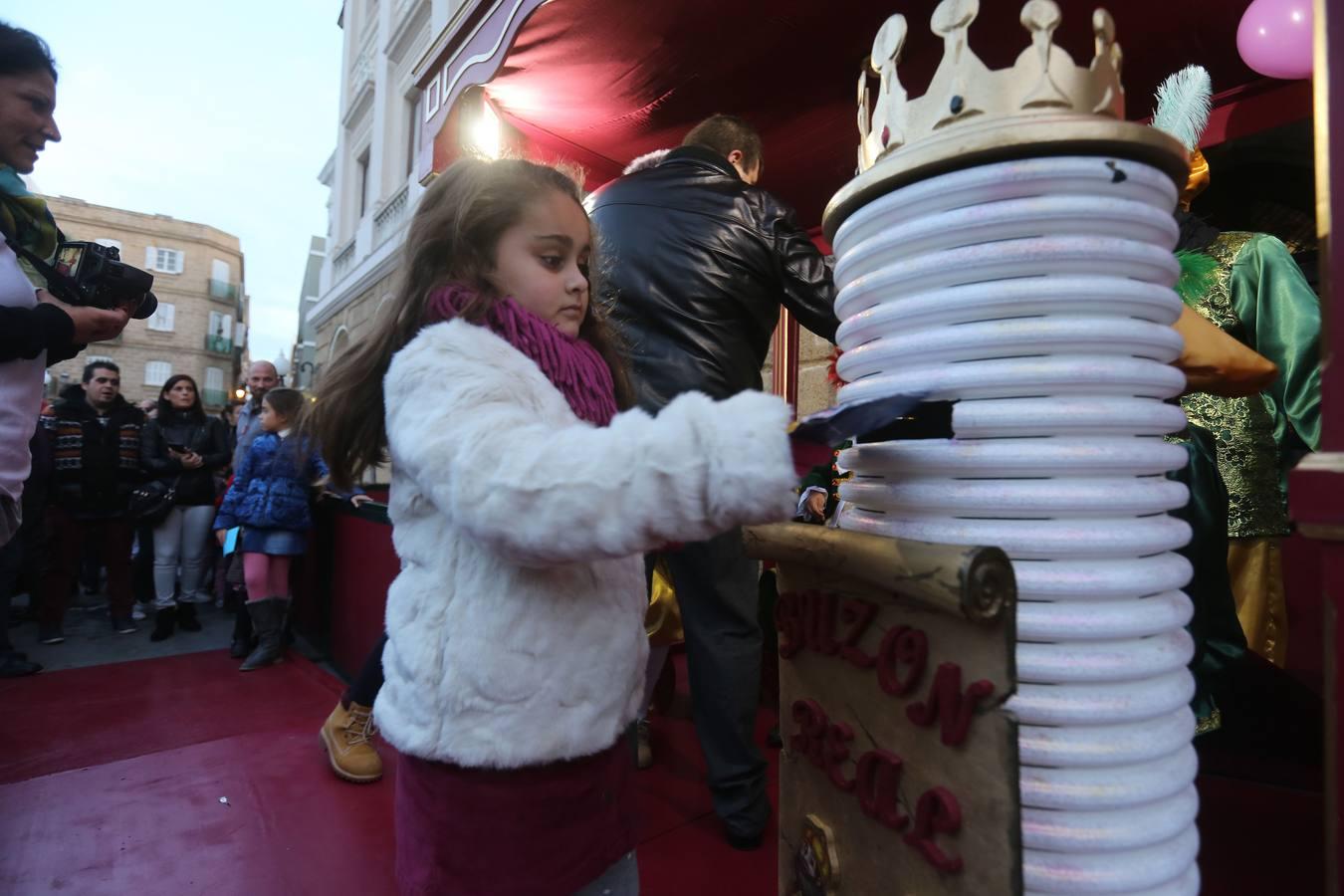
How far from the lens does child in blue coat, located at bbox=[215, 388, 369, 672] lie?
12.6ft

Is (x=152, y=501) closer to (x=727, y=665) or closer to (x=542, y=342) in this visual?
(x=727, y=665)

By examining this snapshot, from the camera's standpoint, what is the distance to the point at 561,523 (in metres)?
0.69

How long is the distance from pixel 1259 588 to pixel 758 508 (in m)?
2.04

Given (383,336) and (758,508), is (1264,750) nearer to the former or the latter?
(758,508)

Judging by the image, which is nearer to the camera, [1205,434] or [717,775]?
[1205,434]

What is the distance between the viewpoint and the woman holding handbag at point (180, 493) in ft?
15.1

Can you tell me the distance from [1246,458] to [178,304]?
43.2 meters

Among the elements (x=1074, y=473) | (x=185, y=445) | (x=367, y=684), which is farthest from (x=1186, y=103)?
(x=185, y=445)

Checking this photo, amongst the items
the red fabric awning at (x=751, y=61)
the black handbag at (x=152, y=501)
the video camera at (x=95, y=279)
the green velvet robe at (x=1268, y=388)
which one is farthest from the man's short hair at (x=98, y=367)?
the green velvet robe at (x=1268, y=388)

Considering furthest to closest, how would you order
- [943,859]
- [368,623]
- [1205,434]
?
1. [368,623]
2. [1205,434]
3. [943,859]

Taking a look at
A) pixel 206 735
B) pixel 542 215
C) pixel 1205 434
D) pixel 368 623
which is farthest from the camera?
pixel 368 623

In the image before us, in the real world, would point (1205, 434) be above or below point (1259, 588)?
above

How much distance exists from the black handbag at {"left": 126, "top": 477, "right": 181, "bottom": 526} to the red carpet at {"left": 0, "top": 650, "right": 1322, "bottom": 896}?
4.98ft

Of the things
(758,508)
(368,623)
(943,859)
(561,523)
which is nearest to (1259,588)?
(943,859)
